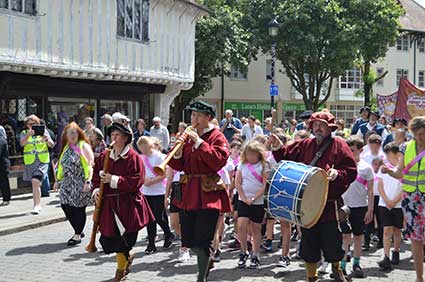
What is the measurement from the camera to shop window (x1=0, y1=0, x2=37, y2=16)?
42.1ft

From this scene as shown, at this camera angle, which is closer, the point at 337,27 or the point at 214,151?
the point at 214,151

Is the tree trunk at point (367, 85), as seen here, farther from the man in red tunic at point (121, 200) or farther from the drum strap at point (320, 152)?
the man in red tunic at point (121, 200)

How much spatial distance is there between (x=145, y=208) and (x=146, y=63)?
1254cm

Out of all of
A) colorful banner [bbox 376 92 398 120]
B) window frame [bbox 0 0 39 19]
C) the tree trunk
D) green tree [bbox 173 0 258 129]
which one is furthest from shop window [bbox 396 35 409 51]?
window frame [bbox 0 0 39 19]

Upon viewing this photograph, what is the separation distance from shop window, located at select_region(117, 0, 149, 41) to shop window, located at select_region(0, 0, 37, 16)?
3658 mm

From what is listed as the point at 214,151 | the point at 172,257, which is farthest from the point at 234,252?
the point at 214,151

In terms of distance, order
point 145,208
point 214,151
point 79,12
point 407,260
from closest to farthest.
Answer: point 214,151, point 145,208, point 407,260, point 79,12

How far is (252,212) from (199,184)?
5.80 ft

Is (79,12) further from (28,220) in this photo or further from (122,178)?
(122,178)

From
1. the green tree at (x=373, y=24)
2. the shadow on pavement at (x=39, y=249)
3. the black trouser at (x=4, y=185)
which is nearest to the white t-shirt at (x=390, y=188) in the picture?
the shadow on pavement at (x=39, y=249)

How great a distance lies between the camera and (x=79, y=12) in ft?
49.4

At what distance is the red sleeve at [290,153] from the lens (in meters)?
6.04

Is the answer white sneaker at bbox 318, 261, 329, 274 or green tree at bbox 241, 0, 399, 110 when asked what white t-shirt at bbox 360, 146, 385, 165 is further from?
green tree at bbox 241, 0, 399, 110

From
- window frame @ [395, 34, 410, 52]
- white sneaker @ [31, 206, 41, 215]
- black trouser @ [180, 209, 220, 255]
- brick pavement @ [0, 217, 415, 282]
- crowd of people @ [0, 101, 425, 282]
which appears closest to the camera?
crowd of people @ [0, 101, 425, 282]
